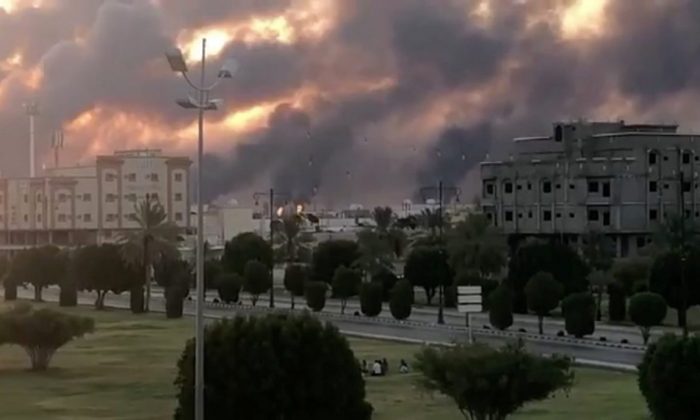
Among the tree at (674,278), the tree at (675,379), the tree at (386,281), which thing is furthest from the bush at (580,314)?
the tree at (386,281)

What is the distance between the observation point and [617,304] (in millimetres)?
74625

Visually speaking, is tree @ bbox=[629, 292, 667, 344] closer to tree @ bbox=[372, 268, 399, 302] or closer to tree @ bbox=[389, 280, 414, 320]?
tree @ bbox=[389, 280, 414, 320]

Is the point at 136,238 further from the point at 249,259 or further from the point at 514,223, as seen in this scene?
the point at 514,223

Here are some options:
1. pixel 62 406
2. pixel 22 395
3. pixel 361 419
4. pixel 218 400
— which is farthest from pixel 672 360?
pixel 22 395

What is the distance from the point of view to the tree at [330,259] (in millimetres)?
101812

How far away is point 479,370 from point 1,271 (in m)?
106

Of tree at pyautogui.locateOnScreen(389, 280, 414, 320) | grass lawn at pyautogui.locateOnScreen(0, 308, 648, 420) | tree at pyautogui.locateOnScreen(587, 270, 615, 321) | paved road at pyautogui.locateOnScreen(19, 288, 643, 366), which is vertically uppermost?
tree at pyautogui.locateOnScreen(587, 270, 615, 321)

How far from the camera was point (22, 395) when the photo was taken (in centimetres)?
4288

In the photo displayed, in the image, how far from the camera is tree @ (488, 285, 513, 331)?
211 ft

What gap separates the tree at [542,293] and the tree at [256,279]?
28.6 m

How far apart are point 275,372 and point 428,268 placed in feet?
204

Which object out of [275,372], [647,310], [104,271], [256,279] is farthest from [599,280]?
[275,372]

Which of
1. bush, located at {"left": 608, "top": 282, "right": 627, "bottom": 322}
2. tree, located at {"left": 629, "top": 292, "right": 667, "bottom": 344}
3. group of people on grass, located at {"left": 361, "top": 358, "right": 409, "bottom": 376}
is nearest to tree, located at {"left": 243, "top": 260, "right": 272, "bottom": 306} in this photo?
bush, located at {"left": 608, "top": 282, "right": 627, "bottom": 322}

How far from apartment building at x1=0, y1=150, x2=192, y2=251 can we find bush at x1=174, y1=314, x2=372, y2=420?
147052 millimetres
